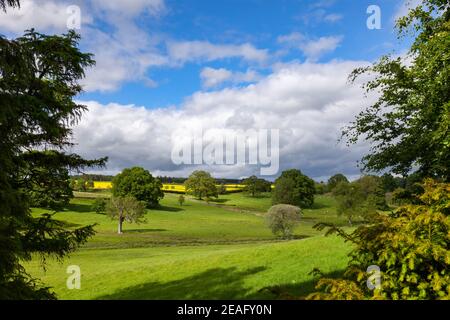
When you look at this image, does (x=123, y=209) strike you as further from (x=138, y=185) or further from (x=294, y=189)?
(x=294, y=189)

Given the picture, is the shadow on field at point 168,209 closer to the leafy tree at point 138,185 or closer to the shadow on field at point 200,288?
the leafy tree at point 138,185

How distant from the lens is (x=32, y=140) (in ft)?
43.3

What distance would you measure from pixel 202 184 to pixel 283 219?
83.9m

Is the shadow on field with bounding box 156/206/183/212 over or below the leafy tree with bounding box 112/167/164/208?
below

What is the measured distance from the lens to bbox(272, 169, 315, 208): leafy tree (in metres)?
117

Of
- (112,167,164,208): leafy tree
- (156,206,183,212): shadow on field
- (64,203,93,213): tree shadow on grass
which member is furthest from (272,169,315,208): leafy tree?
(64,203,93,213): tree shadow on grass

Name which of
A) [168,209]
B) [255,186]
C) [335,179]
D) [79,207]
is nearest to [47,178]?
[79,207]

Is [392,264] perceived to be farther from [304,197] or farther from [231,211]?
[304,197]

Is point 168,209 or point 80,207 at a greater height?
point 80,207

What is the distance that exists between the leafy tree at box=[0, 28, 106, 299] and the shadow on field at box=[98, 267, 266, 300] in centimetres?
672

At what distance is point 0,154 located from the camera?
8688 millimetres

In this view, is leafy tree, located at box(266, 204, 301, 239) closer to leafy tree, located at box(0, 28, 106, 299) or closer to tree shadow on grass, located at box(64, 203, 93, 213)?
leafy tree, located at box(0, 28, 106, 299)

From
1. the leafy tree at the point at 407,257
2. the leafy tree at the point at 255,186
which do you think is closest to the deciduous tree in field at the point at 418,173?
the leafy tree at the point at 407,257
